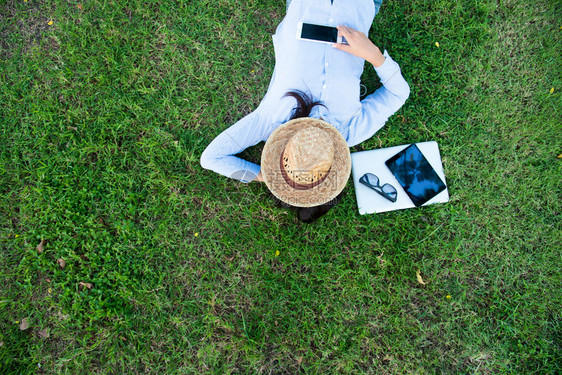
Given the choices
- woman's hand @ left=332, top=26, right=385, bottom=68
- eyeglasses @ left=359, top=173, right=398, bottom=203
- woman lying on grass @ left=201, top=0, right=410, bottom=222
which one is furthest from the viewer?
eyeglasses @ left=359, top=173, right=398, bottom=203

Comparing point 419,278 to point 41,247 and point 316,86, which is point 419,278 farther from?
point 41,247

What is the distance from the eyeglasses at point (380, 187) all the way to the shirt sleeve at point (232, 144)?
131 centimetres

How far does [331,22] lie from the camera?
2.91 m

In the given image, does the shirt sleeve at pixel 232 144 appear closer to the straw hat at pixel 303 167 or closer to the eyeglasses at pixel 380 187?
the straw hat at pixel 303 167

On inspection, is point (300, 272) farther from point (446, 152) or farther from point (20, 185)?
point (20, 185)

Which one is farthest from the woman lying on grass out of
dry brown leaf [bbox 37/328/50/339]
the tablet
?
dry brown leaf [bbox 37/328/50/339]

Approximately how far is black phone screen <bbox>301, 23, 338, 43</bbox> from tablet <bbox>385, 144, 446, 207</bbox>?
1.50 metres

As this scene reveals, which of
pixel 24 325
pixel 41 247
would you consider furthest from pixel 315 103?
pixel 24 325

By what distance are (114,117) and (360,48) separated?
9.34 ft

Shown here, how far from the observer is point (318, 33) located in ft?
9.24

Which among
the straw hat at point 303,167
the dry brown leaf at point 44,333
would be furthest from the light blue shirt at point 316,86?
the dry brown leaf at point 44,333

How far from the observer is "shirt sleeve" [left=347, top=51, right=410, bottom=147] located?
2994 mm

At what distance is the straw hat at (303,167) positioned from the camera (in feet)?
7.50

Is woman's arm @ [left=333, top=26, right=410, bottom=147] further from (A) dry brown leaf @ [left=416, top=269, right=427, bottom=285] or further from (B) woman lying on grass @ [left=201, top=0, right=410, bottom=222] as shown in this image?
(A) dry brown leaf @ [left=416, top=269, right=427, bottom=285]
